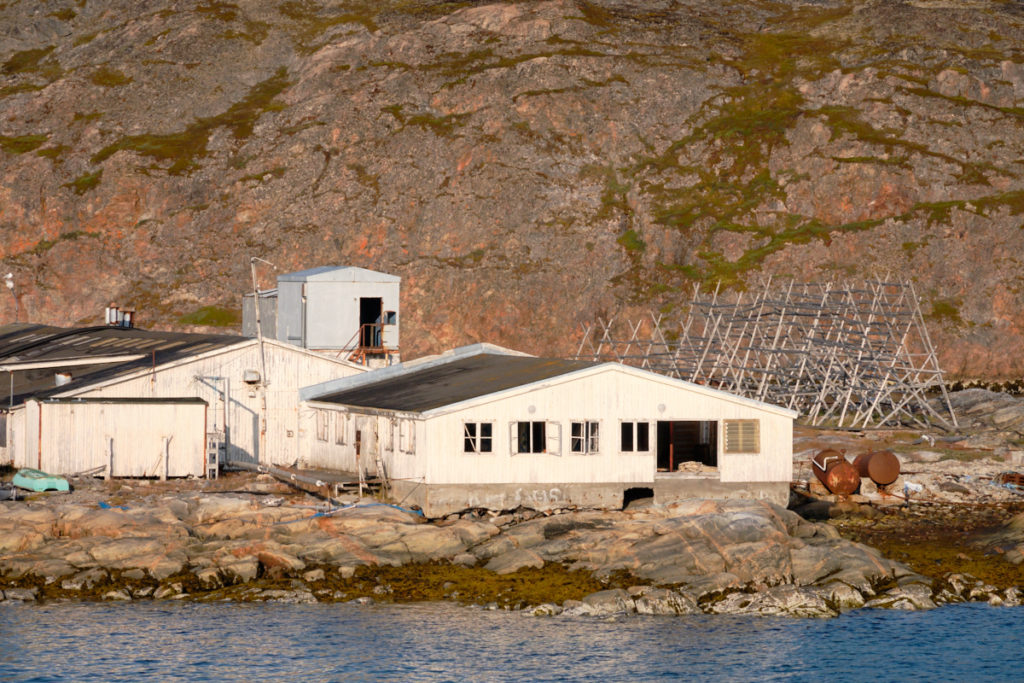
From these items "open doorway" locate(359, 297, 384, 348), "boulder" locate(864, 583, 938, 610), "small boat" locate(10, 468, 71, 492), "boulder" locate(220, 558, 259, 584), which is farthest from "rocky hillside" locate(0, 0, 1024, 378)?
"boulder" locate(220, 558, 259, 584)

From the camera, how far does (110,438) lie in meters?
55.2

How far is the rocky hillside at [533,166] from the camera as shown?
120 m

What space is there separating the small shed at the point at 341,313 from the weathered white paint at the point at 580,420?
A: 1882 cm

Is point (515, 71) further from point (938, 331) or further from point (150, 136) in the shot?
point (938, 331)

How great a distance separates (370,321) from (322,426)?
54.4 feet

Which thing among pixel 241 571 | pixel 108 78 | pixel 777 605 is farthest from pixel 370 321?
pixel 108 78

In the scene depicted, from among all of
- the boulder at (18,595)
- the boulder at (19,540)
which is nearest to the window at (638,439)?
the boulder at (19,540)

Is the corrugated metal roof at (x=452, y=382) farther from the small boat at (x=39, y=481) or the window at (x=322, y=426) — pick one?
the small boat at (x=39, y=481)

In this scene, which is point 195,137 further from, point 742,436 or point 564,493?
point 742,436

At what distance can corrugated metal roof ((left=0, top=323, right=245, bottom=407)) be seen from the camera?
60041 millimetres

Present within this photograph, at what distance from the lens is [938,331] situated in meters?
112

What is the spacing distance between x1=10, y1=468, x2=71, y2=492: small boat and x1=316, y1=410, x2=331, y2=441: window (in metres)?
10.3

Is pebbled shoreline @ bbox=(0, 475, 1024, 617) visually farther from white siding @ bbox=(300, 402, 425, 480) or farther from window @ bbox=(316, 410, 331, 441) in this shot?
window @ bbox=(316, 410, 331, 441)

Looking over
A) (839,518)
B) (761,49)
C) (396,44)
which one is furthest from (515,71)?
(839,518)
